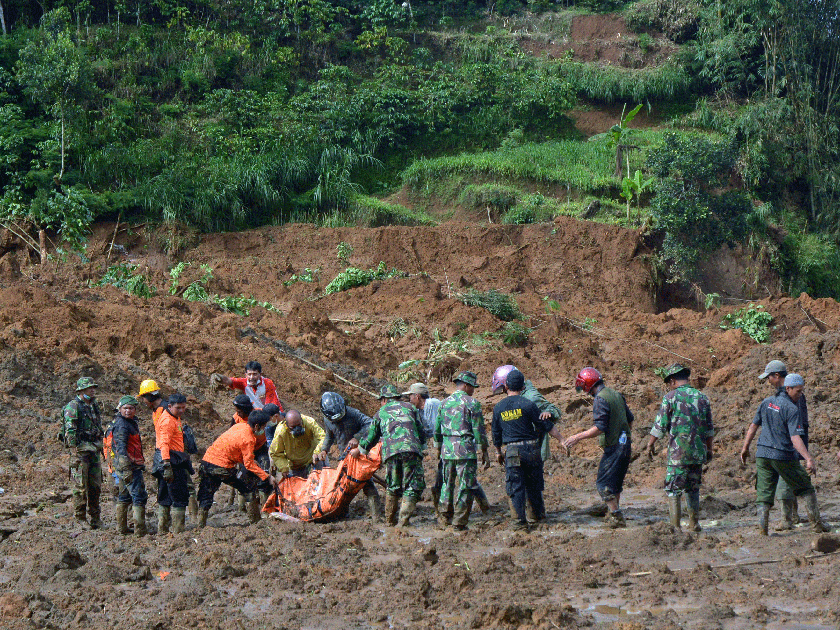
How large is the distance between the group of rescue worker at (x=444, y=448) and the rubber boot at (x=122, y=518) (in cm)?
1

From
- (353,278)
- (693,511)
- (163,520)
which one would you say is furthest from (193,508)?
(353,278)

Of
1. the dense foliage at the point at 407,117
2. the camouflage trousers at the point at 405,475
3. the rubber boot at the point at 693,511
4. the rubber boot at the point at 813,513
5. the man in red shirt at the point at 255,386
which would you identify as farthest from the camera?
the dense foliage at the point at 407,117

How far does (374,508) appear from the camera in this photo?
946cm

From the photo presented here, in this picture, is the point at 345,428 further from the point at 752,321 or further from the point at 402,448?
the point at 752,321

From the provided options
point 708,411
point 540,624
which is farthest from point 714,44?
point 540,624

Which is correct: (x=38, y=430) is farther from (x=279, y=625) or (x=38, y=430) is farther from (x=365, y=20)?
(x=365, y=20)

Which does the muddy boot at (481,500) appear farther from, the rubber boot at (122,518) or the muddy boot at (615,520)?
the rubber boot at (122,518)

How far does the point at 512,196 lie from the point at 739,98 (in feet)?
35.8

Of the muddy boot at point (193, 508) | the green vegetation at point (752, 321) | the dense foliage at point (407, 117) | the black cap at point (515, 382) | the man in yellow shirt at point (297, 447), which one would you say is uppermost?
the dense foliage at point (407, 117)

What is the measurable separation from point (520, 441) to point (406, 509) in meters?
1.36

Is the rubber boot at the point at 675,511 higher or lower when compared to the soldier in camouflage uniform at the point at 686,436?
lower

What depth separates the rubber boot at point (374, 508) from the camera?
943 cm

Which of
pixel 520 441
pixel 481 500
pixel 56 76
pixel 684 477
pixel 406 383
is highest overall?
→ pixel 56 76

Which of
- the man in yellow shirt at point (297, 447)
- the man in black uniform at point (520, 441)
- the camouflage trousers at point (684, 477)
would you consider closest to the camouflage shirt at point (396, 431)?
the man in yellow shirt at point (297, 447)
